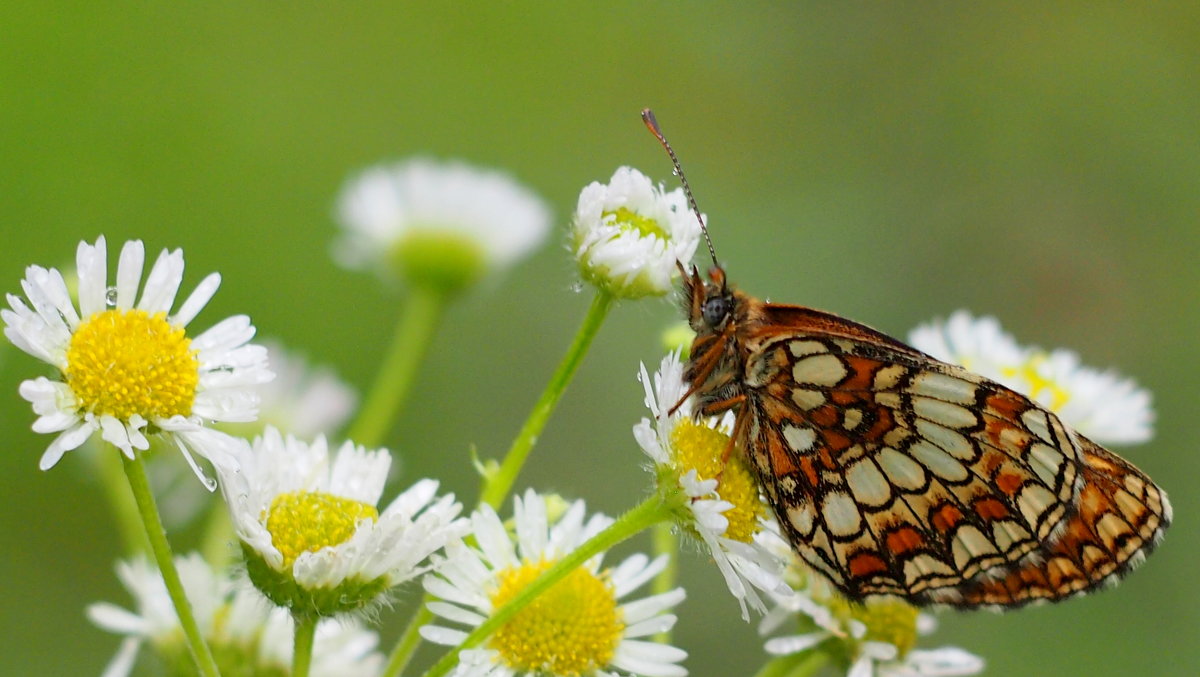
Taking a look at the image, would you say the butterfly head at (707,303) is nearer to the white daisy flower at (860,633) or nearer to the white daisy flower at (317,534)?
the white daisy flower at (860,633)

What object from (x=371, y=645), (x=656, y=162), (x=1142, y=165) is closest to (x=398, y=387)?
(x=371, y=645)

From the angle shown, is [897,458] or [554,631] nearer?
[554,631]

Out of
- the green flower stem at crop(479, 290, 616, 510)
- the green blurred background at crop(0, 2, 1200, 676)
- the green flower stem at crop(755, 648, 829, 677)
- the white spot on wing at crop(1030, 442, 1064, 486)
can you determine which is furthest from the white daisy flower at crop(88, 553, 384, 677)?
the green blurred background at crop(0, 2, 1200, 676)

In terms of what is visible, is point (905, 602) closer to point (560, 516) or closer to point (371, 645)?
point (560, 516)

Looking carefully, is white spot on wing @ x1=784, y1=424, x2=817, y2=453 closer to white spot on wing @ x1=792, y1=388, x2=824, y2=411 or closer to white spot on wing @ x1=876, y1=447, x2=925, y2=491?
white spot on wing @ x1=792, y1=388, x2=824, y2=411

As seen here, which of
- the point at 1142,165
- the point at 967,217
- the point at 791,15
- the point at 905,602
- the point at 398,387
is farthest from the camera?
the point at 791,15

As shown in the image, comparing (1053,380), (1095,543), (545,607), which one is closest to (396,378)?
(545,607)

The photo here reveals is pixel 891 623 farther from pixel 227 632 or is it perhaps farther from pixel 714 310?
pixel 227 632
